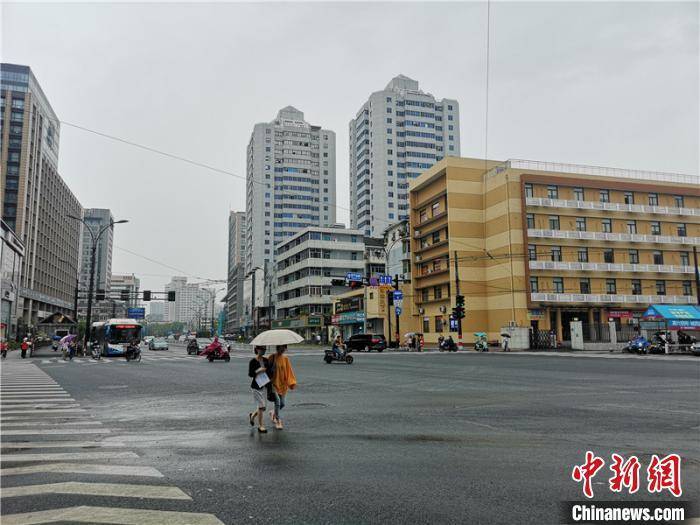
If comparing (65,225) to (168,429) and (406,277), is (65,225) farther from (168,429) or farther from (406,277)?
(168,429)

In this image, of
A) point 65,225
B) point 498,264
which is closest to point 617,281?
point 498,264

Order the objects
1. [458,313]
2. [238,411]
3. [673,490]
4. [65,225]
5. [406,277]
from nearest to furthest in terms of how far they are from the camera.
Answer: [673,490] → [238,411] → [458,313] → [406,277] → [65,225]

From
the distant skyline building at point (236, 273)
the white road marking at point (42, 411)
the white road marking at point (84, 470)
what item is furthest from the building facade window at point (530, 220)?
the distant skyline building at point (236, 273)

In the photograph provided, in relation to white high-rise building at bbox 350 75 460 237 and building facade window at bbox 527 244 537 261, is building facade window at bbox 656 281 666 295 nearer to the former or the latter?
building facade window at bbox 527 244 537 261

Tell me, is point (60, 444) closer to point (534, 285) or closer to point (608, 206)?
point (534, 285)

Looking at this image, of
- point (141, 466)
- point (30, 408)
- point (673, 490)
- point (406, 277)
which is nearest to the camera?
point (673, 490)

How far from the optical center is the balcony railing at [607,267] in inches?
1886

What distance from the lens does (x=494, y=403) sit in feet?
37.1

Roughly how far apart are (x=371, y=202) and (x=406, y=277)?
64426 mm

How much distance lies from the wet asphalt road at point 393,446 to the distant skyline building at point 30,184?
69.0 meters

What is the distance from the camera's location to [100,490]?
520cm

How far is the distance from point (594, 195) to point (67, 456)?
177 feet

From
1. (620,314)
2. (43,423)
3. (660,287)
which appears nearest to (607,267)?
(620,314)

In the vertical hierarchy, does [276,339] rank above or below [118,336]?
above
